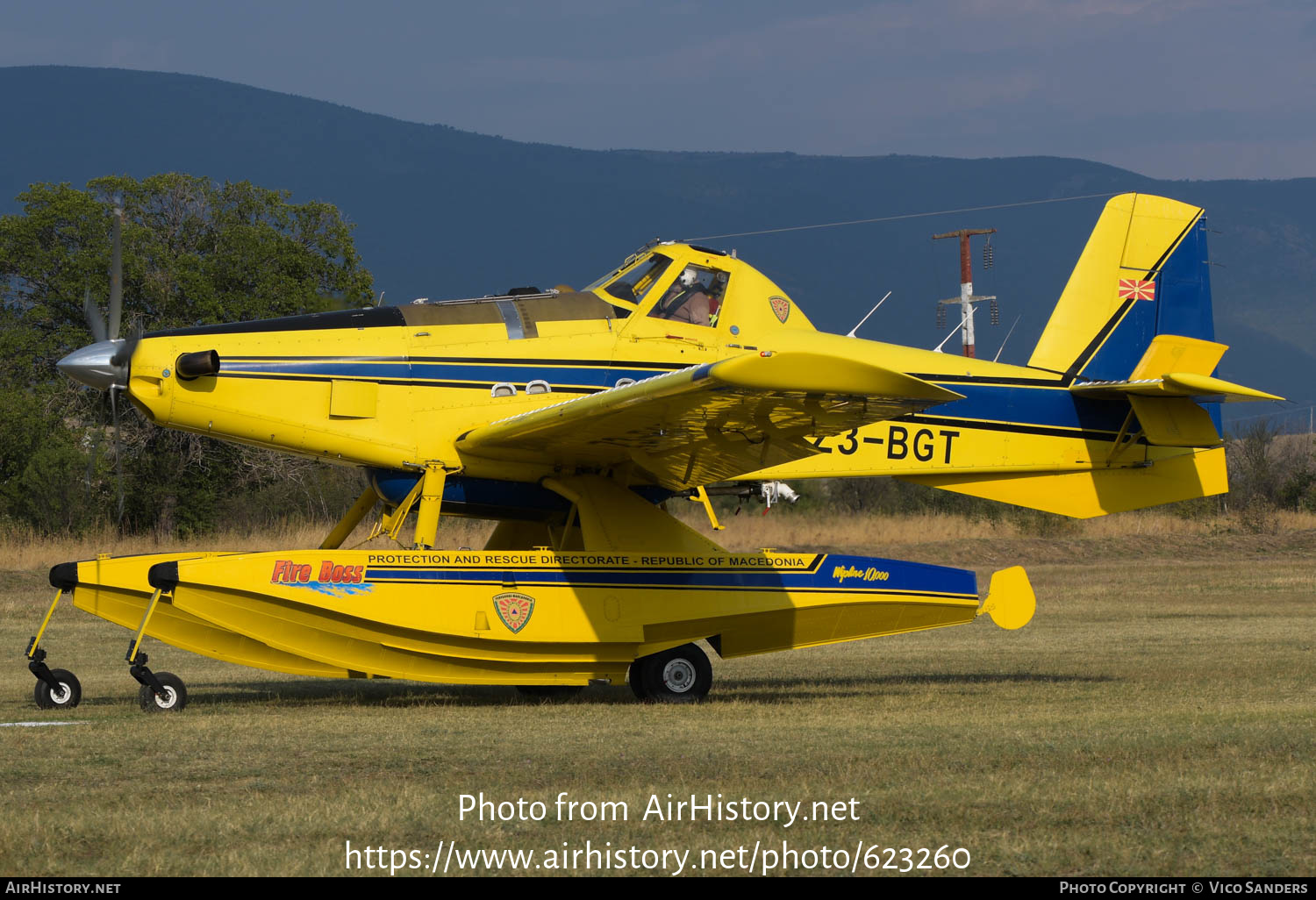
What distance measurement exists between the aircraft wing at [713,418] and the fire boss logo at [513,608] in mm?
1246

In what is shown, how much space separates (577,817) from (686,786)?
36.2 inches

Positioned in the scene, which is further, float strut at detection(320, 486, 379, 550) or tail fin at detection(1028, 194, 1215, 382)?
tail fin at detection(1028, 194, 1215, 382)

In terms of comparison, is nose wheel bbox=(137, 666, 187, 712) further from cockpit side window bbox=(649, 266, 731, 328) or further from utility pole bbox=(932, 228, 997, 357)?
utility pole bbox=(932, 228, 997, 357)

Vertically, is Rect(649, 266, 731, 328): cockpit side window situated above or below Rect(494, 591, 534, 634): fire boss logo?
above

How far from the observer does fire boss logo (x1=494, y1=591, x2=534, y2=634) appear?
11.2m

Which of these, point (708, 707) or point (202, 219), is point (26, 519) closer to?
point (202, 219)

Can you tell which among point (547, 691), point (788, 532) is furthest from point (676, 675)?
point (788, 532)

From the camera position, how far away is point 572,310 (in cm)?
1227

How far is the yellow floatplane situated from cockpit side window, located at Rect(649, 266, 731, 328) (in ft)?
0.06

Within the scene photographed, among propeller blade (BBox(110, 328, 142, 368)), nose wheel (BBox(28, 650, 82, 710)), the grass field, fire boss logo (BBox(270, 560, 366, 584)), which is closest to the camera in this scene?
the grass field

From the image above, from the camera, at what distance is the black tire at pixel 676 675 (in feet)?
38.7

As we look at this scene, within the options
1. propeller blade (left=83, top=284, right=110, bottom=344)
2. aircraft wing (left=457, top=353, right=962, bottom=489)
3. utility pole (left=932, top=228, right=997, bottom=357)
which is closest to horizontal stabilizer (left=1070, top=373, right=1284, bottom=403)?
aircraft wing (left=457, top=353, right=962, bottom=489)

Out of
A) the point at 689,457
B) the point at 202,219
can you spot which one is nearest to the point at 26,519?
the point at 202,219

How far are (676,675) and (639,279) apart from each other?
346 centimetres
